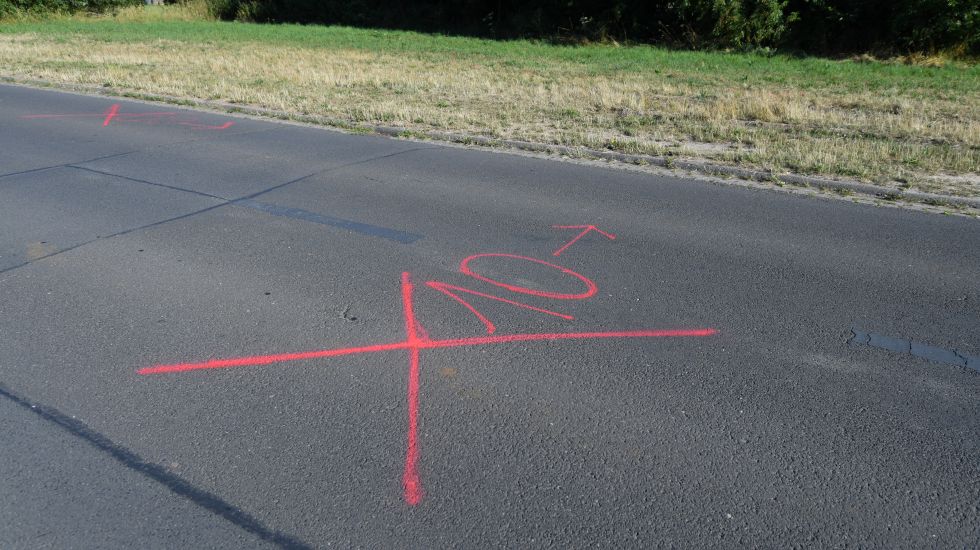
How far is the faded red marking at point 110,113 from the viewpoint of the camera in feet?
43.5

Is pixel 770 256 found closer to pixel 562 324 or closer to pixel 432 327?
pixel 562 324

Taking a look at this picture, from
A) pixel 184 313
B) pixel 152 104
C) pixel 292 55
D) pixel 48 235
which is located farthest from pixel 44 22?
pixel 184 313

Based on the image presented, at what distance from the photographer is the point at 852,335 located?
205 inches

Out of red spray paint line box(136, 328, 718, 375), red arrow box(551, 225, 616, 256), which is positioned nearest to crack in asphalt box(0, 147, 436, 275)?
red spray paint line box(136, 328, 718, 375)

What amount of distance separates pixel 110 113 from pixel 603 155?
9.47 meters

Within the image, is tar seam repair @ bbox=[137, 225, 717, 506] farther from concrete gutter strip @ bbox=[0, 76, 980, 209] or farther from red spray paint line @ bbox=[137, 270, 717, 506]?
concrete gutter strip @ bbox=[0, 76, 980, 209]

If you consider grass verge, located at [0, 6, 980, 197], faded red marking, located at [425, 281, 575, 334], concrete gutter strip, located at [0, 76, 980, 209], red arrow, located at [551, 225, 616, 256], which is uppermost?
grass verge, located at [0, 6, 980, 197]

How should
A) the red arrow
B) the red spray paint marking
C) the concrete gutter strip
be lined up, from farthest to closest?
the red spray paint marking, the concrete gutter strip, the red arrow

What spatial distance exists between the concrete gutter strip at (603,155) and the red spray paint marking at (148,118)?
983mm

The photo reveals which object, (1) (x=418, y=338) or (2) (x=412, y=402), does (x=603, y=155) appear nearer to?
(1) (x=418, y=338)

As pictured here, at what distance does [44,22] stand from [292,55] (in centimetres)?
2361

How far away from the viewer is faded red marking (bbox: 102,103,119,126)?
522 inches

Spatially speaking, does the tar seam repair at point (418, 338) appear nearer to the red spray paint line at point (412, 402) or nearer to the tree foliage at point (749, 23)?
the red spray paint line at point (412, 402)

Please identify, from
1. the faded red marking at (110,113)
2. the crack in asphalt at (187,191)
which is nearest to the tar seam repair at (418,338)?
the crack in asphalt at (187,191)
